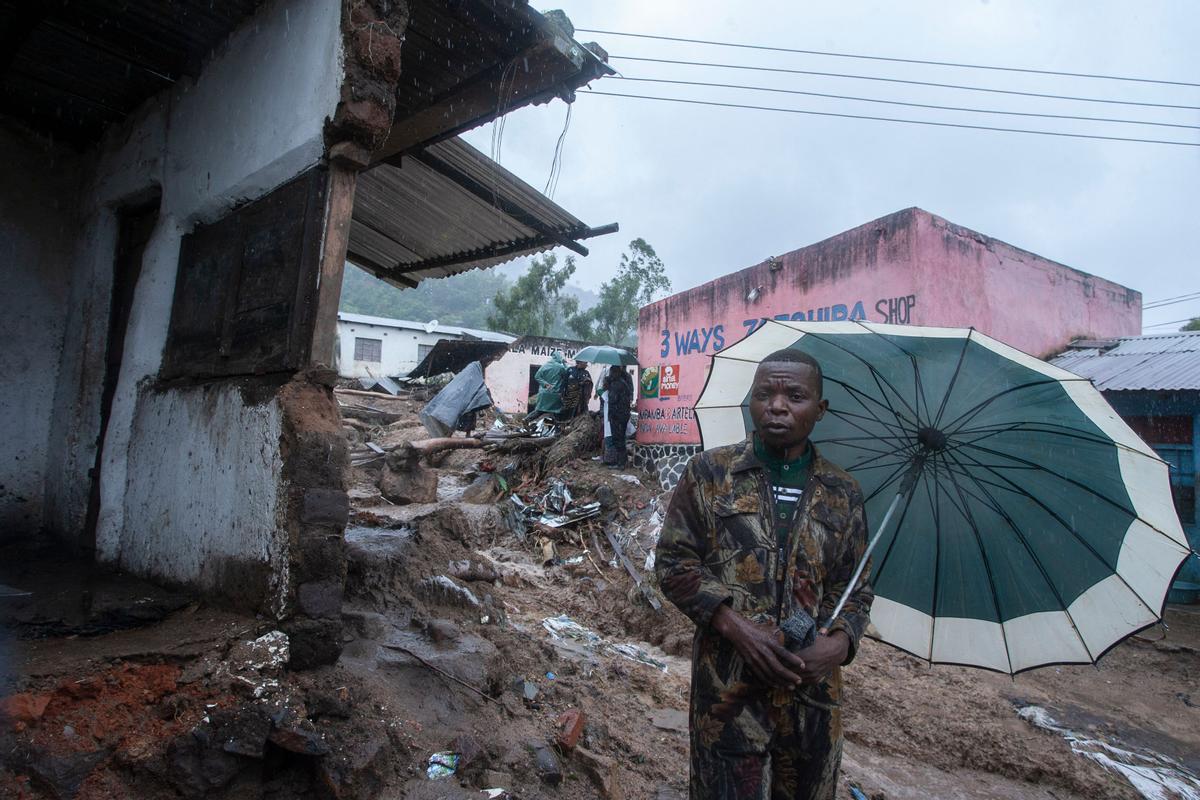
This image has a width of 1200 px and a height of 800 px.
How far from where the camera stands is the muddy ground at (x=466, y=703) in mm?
2293

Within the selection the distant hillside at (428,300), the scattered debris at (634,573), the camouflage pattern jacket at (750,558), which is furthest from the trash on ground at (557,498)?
the distant hillside at (428,300)

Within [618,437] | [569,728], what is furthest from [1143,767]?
[618,437]

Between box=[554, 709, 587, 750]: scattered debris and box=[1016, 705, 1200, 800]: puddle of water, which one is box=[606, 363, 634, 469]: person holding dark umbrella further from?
box=[554, 709, 587, 750]: scattered debris

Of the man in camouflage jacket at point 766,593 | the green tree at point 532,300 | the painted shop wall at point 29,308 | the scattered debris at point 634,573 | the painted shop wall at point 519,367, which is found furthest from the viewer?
the green tree at point 532,300

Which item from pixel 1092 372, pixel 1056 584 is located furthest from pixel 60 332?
pixel 1092 372

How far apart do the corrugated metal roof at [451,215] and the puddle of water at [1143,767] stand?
201 inches

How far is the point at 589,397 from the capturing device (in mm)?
13109

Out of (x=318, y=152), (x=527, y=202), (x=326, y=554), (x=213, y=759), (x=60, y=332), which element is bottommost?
(x=213, y=759)

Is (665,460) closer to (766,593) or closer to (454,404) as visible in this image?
(454,404)

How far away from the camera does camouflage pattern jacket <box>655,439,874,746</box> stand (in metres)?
2.03

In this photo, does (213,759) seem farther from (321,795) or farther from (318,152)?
(318,152)

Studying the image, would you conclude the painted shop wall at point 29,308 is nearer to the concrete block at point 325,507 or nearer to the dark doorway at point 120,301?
the dark doorway at point 120,301

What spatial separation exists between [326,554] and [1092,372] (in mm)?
9154

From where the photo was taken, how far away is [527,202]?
16.3ft
